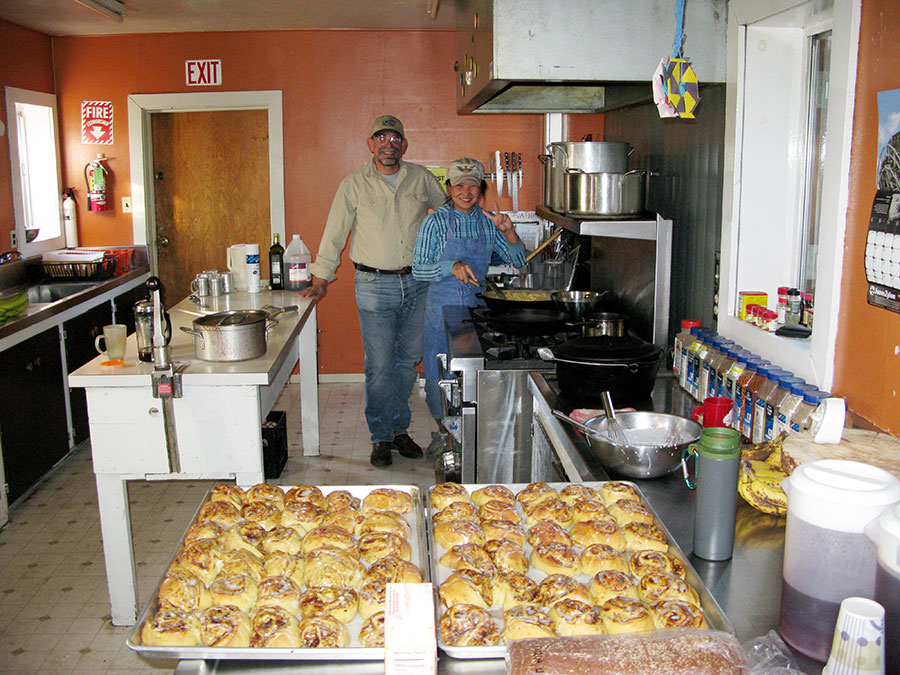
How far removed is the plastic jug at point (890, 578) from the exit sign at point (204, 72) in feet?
18.9

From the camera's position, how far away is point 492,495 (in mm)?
1613

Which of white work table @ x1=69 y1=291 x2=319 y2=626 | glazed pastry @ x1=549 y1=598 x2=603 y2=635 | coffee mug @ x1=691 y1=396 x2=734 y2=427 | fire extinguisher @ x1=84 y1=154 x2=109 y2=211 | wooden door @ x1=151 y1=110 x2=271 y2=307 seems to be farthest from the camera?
wooden door @ x1=151 y1=110 x2=271 y2=307

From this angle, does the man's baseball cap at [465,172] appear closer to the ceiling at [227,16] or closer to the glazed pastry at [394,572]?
the ceiling at [227,16]

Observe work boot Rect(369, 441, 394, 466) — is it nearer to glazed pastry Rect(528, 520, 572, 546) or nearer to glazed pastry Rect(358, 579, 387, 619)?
glazed pastry Rect(528, 520, 572, 546)

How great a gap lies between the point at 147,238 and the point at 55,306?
1.92 metres

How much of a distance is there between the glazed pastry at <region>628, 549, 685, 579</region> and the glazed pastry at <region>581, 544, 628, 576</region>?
20 mm

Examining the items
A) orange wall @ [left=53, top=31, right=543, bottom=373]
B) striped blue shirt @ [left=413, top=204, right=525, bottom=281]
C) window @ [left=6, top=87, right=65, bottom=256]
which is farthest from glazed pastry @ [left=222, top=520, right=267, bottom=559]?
window @ [left=6, top=87, right=65, bottom=256]

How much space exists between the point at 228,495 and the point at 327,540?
0.93 ft

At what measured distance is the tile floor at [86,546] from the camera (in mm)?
2732

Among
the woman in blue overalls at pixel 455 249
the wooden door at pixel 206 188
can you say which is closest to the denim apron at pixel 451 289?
the woman in blue overalls at pixel 455 249

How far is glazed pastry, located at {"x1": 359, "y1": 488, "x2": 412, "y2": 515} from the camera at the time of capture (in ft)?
5.18

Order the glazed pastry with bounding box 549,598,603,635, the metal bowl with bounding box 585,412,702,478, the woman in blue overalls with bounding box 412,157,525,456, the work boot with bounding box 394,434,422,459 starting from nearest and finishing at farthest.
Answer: the glazed pastry with bounding box 549,598,603,635
the metal bowl with bounding box 585,412,702,478
the woman in blue overalls with bounding box 412,157,525,456
the work boot with bounding box 394,434,422,459

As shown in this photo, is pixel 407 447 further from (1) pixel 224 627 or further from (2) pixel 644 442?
(1) pixel 224 627

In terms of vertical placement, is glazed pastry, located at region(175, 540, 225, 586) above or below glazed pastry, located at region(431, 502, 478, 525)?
below
